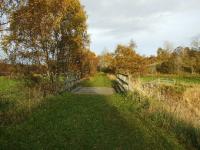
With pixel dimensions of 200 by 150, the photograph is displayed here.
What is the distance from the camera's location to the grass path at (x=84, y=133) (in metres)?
9.10

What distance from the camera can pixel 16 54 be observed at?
2055 cm

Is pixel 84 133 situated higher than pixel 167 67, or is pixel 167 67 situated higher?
pixel 167 67

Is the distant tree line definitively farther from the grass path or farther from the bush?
the grass path

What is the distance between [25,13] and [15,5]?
52 centimetres

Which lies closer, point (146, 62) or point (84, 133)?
point (84, 133)

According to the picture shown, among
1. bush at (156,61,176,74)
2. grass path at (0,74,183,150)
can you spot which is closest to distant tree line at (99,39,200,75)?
bush at (156,61,176,74)

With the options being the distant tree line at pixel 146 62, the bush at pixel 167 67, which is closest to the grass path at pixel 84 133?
the distant tree line at pixel 146 62

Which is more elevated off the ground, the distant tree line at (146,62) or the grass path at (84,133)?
the distant tree line at (146,62)

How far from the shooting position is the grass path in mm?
9102

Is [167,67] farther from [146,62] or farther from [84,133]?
[84,133]

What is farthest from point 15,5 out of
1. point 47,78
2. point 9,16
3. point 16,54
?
point 47,78

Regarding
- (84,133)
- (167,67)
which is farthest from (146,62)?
(84,133)

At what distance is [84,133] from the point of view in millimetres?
10531

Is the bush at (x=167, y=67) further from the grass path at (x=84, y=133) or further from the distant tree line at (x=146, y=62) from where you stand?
the grass path at (x=84, y=133)
